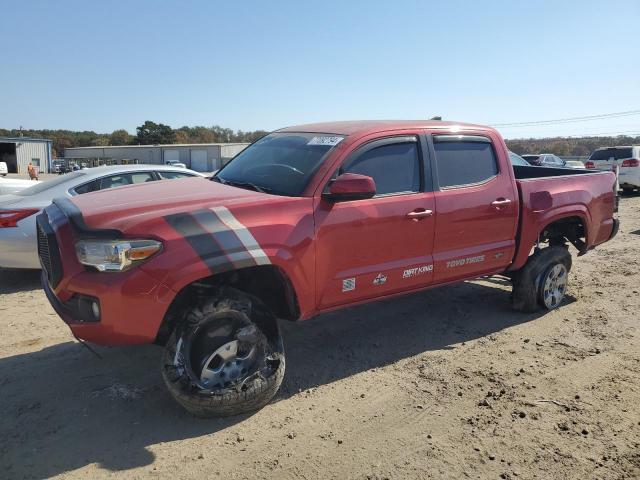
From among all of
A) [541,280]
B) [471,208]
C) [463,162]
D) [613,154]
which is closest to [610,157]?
[613,154]

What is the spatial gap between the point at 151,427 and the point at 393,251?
2.19 m

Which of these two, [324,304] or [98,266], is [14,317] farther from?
[324,304]

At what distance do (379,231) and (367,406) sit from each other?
1310mm

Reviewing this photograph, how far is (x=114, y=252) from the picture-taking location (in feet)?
9.99

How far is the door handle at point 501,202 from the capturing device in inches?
189

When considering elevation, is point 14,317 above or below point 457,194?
below

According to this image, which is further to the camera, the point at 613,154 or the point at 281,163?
the point at 613,154

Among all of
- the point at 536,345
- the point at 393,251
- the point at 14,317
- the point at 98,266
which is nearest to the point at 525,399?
the point at 536,345

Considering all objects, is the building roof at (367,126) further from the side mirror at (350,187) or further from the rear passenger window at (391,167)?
the side mirror at (350,187)

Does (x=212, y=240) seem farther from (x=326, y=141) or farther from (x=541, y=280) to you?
(x=541, y=280)

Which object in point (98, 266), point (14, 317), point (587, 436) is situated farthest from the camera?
point (14, 317)

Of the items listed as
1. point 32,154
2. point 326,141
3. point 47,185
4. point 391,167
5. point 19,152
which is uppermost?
point 19,152

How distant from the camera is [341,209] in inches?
150

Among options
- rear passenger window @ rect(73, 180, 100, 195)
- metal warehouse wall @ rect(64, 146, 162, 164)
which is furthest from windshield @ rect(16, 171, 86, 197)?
metal warehouse wall @ rect(64, 146, 162, 164)
